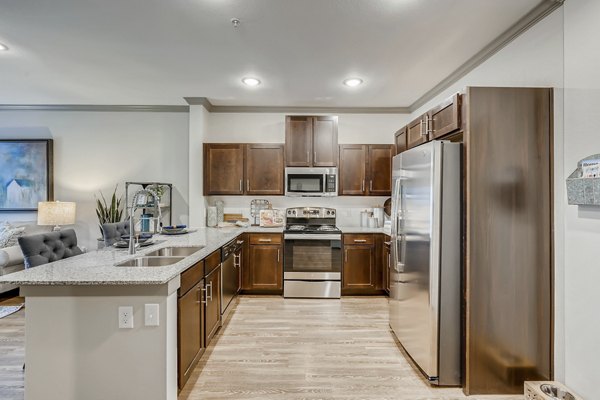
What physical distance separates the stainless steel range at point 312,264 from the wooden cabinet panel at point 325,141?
1057 millimetres

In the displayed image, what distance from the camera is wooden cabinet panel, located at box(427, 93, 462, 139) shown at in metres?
2.10

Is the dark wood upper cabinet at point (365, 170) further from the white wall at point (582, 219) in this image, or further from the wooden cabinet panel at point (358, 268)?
the white wall at point (582, 219)

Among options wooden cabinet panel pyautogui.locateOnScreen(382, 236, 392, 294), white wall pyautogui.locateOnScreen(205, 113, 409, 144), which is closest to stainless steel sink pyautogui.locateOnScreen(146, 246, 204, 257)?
white wall pyautogui.locateOnScreen(205, 113, 409, 144)

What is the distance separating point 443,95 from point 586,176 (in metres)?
2.16

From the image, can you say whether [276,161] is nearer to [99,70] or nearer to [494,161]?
[99,70]

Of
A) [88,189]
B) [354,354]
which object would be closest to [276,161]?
[354,354]

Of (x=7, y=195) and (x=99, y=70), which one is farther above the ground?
(x=99, y=70)

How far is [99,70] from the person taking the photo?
3205mm

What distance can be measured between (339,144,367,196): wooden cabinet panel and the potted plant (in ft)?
11.4

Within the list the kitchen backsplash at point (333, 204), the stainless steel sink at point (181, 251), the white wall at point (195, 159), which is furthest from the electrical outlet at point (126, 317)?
the kitchen backsplash at point (333, 204)

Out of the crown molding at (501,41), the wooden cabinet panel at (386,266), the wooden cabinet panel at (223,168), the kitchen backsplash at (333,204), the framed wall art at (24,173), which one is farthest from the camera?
the kitchen backsplash at (333,204)

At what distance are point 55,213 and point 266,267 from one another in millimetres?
3119

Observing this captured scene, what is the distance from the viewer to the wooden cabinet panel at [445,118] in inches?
82.8

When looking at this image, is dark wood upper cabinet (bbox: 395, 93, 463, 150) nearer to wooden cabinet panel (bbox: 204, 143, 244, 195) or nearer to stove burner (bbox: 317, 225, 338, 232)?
stove burner (bbox: 317, 225, 338, 232)
